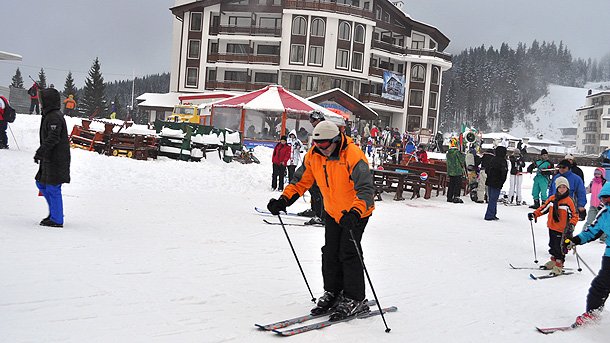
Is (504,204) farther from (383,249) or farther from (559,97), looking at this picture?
(559,97)

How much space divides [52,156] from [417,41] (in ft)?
187

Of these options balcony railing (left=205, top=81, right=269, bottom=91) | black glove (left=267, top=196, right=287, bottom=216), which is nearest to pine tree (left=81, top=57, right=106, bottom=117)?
balcony railing (left=205, top=81, right=269, bottom=91)

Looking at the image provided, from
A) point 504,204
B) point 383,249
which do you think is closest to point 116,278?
point 383,249

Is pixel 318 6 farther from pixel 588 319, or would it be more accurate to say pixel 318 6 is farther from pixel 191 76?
pixel 588 319

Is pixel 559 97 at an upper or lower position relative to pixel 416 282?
upper

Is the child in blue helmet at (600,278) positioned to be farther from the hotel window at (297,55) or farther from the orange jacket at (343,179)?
the hotel window at (297,55)

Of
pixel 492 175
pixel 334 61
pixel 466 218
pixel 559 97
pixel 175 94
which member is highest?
pixel 559 97

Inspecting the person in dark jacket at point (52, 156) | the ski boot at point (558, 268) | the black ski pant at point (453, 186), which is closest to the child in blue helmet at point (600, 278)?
the ski boot at point (558, 268)

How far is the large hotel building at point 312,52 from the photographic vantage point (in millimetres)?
50688

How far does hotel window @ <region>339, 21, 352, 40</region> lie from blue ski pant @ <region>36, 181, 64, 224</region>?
4545cm

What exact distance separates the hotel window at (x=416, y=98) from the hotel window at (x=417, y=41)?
506 cm

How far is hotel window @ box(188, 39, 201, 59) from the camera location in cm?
5522

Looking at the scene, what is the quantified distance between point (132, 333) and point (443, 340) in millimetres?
2355

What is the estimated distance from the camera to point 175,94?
187 feet
